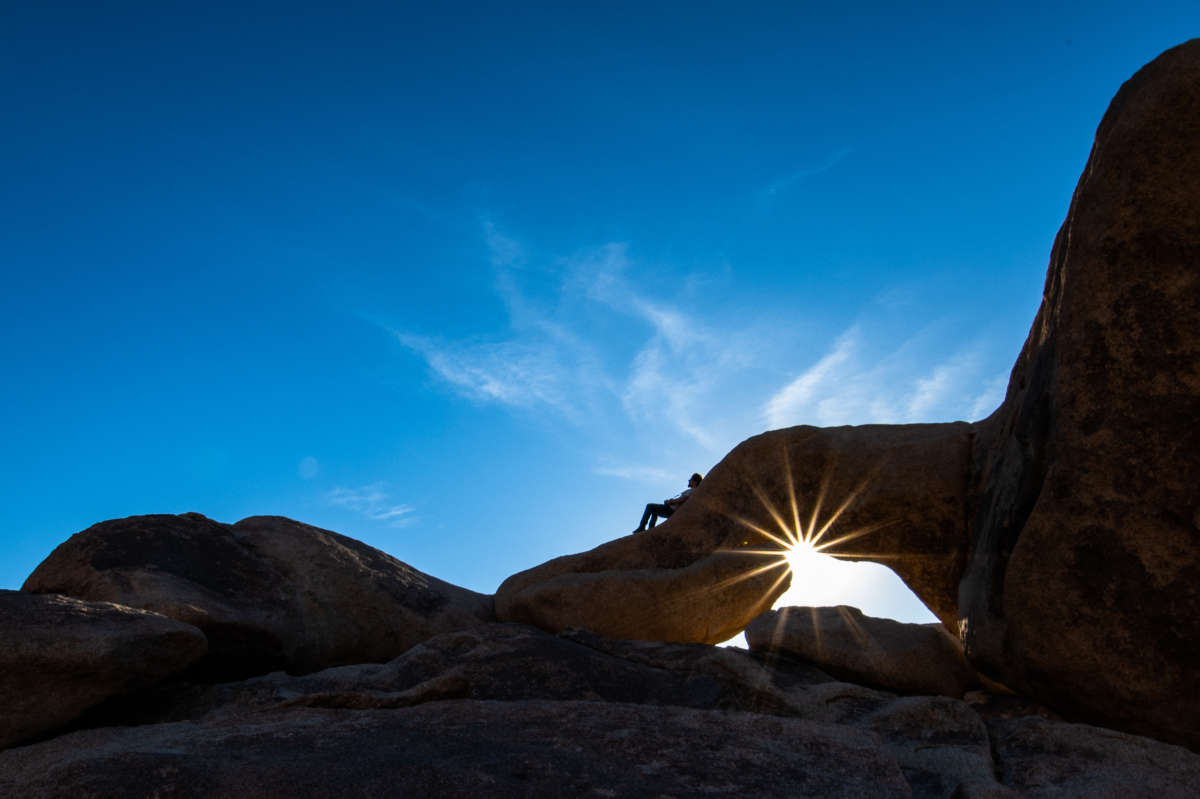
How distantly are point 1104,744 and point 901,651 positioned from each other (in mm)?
1636

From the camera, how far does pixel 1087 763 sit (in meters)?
3.16

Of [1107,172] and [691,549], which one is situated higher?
[1107,172]

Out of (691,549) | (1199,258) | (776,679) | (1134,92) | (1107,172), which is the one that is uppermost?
(1134,92)

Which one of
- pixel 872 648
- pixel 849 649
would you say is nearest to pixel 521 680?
pixel 849 649

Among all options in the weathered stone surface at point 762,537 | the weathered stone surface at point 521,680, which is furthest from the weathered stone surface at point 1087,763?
the weathered stone surface at point 762,537

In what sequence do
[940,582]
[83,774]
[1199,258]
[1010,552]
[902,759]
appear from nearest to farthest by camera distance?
[83,774], [902,759], [1199,258], [1010,552], [940,582]

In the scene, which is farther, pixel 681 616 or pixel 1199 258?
pixel 681 616

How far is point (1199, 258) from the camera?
142 inches

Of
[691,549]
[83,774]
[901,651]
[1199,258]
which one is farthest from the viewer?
[691,549]

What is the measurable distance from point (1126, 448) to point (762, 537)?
9.90ft

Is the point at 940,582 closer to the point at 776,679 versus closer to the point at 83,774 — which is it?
the point at 776,679

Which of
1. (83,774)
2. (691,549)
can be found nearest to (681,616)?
(691,549)

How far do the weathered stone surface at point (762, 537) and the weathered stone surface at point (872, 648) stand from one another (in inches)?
16.4

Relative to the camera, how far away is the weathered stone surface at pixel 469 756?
231cm
